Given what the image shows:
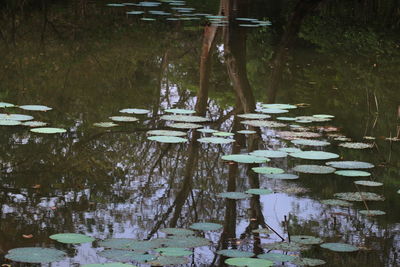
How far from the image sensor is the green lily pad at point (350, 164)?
16.4ft

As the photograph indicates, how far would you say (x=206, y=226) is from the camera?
3.84 meters

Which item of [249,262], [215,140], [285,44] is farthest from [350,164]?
[285,44]

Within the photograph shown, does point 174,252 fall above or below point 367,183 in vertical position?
below

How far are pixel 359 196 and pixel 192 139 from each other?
5.33ft

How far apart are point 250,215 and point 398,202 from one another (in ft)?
3.18

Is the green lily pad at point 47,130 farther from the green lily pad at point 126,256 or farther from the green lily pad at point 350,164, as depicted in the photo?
the green lily pad at point 126,256

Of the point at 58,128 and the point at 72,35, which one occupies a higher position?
the point at 72,35

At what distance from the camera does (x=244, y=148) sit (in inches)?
219

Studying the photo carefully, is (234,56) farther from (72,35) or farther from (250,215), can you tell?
(250,215)

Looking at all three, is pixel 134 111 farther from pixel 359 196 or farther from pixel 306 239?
pixel 306 239

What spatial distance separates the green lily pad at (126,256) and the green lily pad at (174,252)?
0.22 ft

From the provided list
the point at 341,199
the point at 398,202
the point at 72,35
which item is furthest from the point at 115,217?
the point at 72,35

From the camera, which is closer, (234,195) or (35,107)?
(234,195)

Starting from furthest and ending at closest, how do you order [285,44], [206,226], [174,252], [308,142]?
[285,44], [308,142], [206,226], [174,252]
